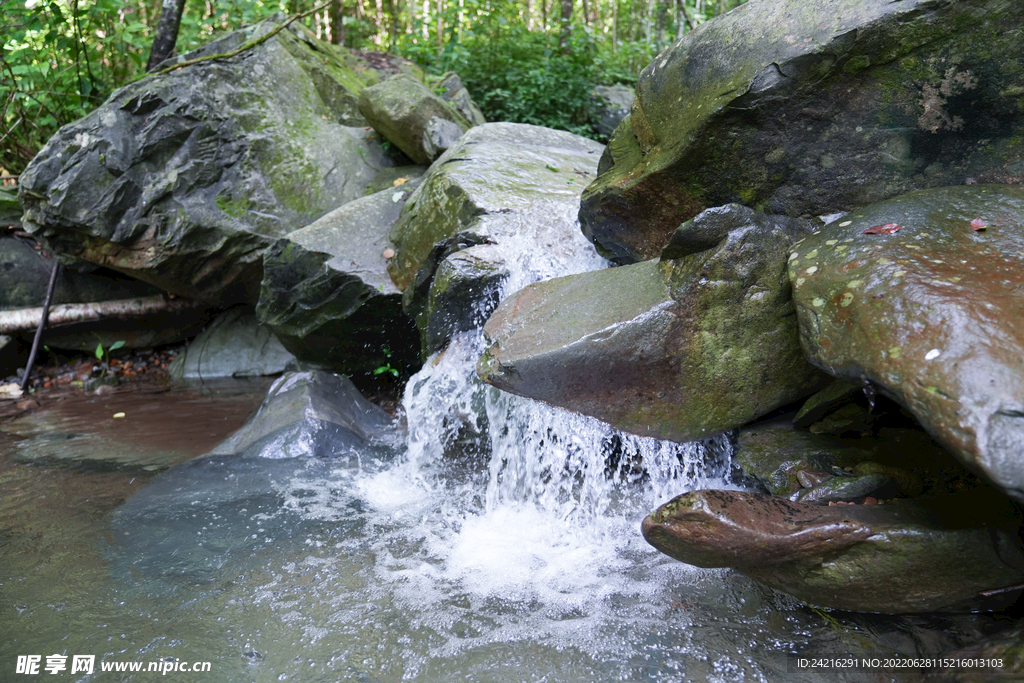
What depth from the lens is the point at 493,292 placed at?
4363 millimetres

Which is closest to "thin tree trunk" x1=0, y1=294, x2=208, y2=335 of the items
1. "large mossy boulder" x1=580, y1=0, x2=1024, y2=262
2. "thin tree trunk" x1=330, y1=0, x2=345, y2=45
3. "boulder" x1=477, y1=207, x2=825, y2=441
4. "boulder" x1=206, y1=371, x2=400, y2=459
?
"boulder" x1=206, y1=371, x2=400, y2=459

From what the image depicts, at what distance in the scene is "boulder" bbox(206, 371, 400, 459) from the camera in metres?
4.50

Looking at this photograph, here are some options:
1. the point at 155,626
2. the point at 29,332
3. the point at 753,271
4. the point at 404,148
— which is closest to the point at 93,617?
the point at 155,626

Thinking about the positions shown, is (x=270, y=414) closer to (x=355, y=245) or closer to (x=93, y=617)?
(x=355, y=245)

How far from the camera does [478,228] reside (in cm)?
461

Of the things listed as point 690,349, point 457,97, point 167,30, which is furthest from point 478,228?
point 167,30

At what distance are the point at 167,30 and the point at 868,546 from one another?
8715 mm

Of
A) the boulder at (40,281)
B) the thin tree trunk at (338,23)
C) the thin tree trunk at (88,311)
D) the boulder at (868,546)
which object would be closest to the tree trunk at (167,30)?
the boulder at (40,281)

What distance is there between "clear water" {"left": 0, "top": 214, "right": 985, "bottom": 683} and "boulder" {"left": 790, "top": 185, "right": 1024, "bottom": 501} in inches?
38.3

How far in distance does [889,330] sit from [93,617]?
3306 millimetres

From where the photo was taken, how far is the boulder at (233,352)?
23.1ft

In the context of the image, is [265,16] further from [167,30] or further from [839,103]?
[839,103]

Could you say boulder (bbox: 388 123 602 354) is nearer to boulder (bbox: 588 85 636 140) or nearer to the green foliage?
the green foliage

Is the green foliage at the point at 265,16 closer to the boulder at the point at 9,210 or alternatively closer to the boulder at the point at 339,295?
the boulder at the point at 9,210
